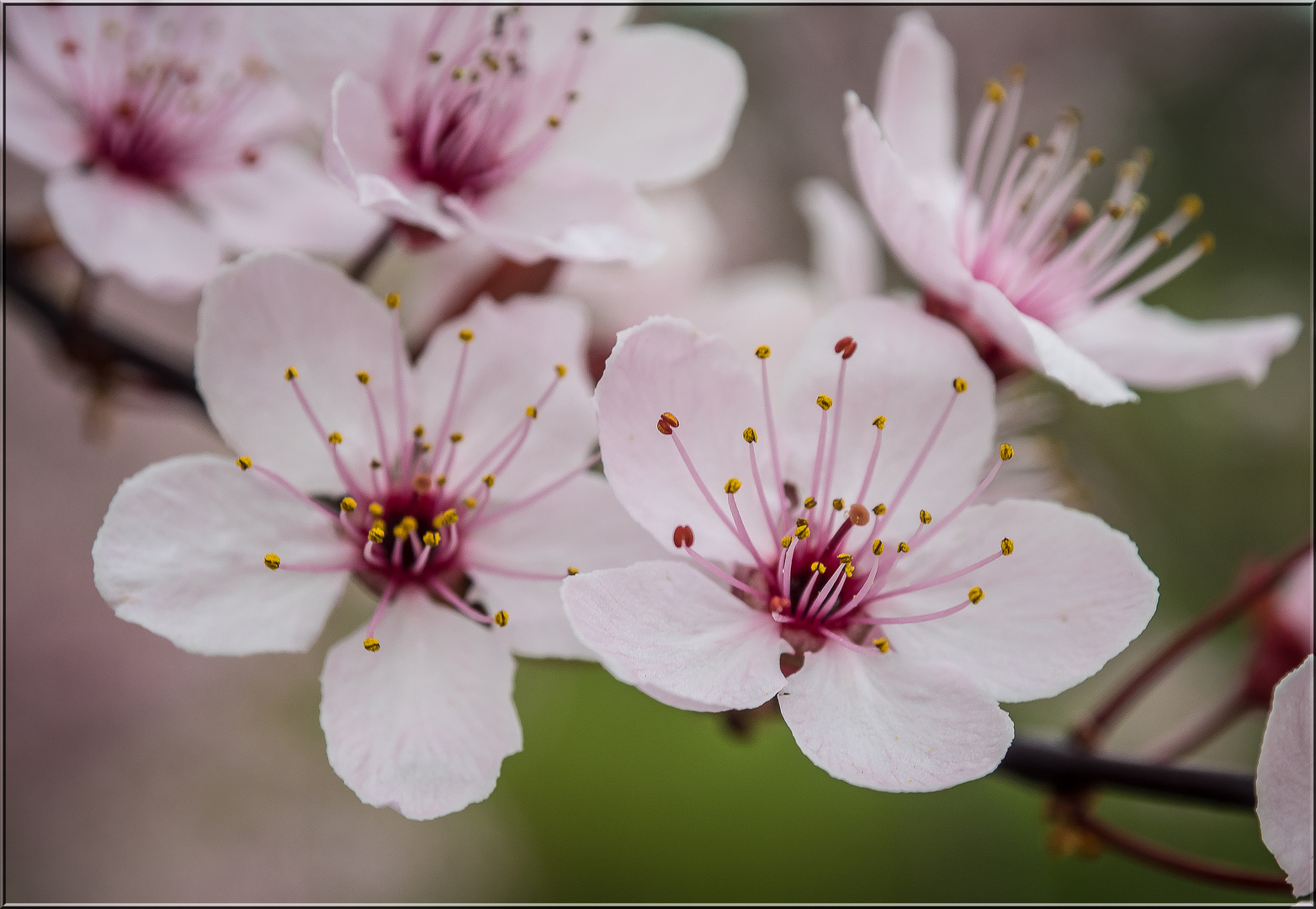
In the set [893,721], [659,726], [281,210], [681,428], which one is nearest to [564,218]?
[681,428]

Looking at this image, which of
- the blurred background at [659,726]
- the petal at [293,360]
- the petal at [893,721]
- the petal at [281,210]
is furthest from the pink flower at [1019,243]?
the blurred background at [659,726]

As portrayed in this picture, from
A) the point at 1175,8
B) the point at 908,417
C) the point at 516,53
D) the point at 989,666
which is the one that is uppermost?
the point at 1175,8

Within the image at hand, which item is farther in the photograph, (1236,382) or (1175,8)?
(1175,8)

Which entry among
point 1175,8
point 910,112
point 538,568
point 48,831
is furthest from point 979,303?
point 1175,8

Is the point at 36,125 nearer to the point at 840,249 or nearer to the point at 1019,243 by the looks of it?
the point at 840,249

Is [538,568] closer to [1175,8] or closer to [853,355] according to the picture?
[853,355]

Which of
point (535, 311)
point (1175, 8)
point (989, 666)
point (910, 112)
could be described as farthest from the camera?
point (1175, 8)

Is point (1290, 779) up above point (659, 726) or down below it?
above

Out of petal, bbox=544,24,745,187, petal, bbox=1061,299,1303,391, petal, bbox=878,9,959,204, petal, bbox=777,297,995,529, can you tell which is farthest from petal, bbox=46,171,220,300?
petal, bbox=1061,299,1303,391

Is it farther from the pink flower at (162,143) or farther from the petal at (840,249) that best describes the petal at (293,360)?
the petal at (840,249)
